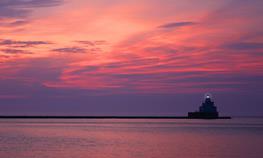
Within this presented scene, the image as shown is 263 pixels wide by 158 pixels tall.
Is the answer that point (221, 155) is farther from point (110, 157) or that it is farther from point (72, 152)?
point (72, 152)

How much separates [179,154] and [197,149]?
15.0 feet

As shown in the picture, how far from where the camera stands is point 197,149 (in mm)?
45812

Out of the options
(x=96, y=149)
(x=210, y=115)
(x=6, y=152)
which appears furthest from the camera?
(x=210, y=115)

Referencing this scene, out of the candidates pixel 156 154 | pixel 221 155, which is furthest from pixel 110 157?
pixel 221 155

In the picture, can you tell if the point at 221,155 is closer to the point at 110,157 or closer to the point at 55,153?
the point at 110,157

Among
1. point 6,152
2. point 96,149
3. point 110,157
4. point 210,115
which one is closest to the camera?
point 110,157

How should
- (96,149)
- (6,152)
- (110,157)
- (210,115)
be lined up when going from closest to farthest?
1. (110,157)
2. (6,152)
3. (96,149)
4. (210,115)

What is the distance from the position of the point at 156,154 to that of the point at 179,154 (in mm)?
1853

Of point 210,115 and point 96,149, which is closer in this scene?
point 96,149

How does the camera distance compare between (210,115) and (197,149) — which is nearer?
(197,149)

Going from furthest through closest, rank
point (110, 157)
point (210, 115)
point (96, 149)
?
1. point (210, 115)
2. point (96, 149)
3. point (110, 157)

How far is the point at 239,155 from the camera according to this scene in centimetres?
4169

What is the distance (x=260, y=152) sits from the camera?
44.3 metres

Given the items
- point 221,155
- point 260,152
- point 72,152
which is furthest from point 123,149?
point 260,152
